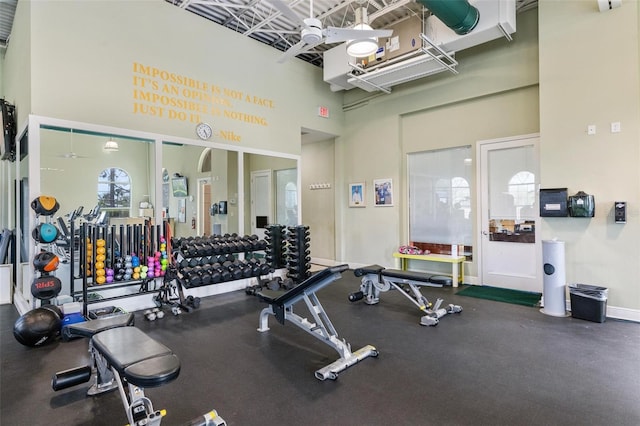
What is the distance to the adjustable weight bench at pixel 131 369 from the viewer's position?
61.5 inches

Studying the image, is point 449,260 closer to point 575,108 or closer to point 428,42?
point 575,108

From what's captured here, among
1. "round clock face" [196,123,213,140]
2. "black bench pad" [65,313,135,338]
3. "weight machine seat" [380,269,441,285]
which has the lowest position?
"black bench pad" [65,313,135,338]

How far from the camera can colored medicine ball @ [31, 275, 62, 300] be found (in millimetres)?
3432

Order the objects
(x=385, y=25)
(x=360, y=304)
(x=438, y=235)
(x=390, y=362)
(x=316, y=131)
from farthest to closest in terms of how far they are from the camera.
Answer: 1. (x=316, y=131)
2. (x=438, y=235)
3. (x=385, y=25)
4. (x=360, y=304)
5. (x=390, y=362)

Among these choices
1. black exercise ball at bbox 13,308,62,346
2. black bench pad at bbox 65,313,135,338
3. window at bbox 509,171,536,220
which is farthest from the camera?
window at bbox 509,171,536,220

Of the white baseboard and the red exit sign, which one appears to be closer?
the red exit sign

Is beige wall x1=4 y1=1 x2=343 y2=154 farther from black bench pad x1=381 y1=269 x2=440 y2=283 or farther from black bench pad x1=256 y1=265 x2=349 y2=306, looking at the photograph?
black bench pad x1=381 y1=269 x2=440 y2=283

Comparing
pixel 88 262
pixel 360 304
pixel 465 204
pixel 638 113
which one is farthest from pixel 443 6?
pixel 88 262

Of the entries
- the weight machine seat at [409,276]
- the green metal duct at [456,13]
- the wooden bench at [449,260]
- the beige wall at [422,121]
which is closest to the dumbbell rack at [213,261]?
the weight machine seat at [409,276]

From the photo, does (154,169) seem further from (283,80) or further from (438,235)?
(438,235)

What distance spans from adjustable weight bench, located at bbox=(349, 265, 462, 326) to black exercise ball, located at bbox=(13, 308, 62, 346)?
315cm

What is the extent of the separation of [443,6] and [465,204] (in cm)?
311

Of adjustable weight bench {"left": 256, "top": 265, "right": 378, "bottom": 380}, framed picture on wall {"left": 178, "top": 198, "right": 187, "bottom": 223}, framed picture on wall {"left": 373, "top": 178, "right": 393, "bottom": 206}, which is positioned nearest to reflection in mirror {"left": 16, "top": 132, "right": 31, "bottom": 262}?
framed picture on wall {"left": 178, "top": 198, "right": 187, "bottom": 223}

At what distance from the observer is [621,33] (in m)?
3.76
